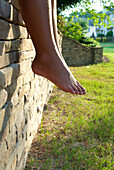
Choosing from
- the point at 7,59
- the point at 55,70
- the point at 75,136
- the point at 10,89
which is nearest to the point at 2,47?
the point at 7,59

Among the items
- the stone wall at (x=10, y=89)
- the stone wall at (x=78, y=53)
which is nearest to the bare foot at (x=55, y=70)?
the stone wall at (x=10, y=89)

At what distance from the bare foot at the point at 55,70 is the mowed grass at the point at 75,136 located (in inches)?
26.9

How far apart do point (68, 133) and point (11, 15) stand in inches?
55.1

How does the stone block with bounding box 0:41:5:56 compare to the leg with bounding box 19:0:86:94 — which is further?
the leg with bounding box 19:0:86:94

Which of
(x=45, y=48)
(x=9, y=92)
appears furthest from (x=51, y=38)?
(x=9, y=92)

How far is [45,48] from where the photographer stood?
1093mm

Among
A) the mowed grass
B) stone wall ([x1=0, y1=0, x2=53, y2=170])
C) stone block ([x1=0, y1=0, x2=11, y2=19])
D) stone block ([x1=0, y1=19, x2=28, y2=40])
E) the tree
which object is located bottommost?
the mowed grass

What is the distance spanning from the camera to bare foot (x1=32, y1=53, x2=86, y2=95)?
3.76 feet

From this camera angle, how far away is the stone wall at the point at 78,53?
6641 millimetres

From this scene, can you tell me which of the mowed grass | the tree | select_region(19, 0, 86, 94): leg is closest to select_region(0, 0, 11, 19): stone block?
select_region(19, 0, 86, 94): leg

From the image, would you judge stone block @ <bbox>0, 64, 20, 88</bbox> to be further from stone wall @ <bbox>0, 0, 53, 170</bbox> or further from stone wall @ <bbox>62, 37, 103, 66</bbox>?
stone wall @ <bbox>62, 37, 103, 66</bbox>

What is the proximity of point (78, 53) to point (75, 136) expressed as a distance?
5.37 m

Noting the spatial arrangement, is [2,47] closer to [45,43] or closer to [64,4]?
[45,43]

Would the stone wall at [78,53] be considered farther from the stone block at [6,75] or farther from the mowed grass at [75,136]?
the stone block at [6,75]
